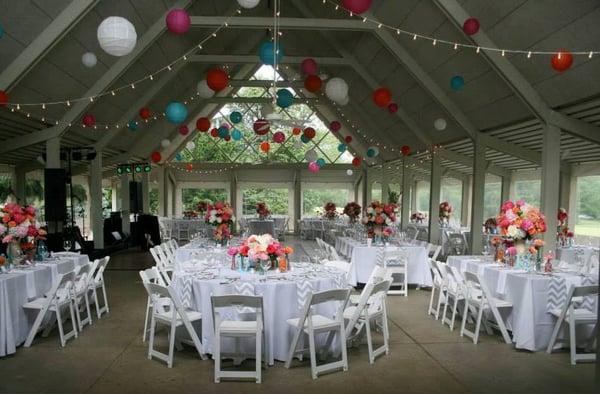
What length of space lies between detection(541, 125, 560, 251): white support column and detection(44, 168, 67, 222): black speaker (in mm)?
8916

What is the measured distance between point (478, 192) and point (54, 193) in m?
8.70

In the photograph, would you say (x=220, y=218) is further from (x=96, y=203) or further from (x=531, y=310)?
(x=96, y=203)

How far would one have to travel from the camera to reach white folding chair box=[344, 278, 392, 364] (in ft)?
14.4

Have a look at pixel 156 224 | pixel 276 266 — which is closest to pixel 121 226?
pixel 156 224

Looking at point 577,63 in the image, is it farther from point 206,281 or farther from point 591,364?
point 206,281

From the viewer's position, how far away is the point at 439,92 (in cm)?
939

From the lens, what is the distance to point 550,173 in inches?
299

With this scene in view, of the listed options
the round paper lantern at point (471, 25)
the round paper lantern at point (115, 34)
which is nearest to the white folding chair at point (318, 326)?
the round paper lantern at point (115, 34)

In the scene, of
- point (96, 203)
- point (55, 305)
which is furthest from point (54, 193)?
point (55, 305)

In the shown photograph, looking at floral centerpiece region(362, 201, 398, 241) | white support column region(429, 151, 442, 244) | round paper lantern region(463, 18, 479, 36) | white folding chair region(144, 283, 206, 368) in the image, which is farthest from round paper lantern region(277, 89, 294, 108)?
white support column region(429, 151, 442, 244)

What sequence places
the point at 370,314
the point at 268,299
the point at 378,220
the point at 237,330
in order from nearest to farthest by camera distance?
the point at 237,330 → the point at 268,299 → the point at 370,314 → the point at 378,220

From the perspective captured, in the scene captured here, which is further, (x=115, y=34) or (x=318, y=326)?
(x=115, y=34)

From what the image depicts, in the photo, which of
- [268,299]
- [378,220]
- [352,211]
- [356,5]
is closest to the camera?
[268,299]

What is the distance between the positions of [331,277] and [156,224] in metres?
10.2
